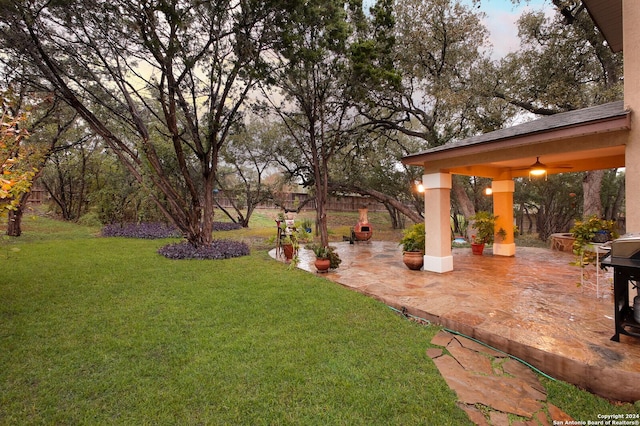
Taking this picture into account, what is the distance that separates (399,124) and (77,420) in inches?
475

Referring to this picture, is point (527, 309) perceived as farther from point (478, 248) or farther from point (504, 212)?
point (504, 212)

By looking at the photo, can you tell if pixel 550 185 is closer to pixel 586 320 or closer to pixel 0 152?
pixel 586 320

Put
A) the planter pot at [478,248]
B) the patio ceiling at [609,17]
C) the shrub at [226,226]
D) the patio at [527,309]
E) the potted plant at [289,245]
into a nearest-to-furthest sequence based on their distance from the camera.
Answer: the patio at [527,309], the patio ceiling at [609,17], the potted plant at [289,245], the planter pot at [478,248], the shrub at [226,226]

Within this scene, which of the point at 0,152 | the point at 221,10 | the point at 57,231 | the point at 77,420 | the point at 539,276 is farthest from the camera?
the point at 57,231

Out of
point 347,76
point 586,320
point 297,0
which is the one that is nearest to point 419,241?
point 586,320

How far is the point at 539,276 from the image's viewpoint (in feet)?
18.5

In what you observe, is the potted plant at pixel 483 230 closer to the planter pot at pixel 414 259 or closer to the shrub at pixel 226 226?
the planter pot at pixel 414 259

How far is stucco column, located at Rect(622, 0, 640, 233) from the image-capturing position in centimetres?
347

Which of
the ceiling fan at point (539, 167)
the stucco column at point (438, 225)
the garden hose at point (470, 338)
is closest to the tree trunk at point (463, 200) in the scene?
the ceiling fan at point (539, 167)

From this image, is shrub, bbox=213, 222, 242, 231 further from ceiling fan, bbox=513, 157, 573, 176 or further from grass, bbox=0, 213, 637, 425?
ceiling fan, bbox=513, 157, 573, 176

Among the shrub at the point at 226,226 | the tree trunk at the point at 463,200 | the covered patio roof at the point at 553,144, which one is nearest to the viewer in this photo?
the covered patio roof at the point at 553,144

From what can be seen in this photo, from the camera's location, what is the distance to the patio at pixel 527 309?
8.20 feet

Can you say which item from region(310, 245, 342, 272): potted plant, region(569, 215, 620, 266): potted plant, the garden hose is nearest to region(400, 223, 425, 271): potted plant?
region(310, 245, 342, 272): potted plant

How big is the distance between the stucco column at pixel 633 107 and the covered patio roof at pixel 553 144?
0.36ft
